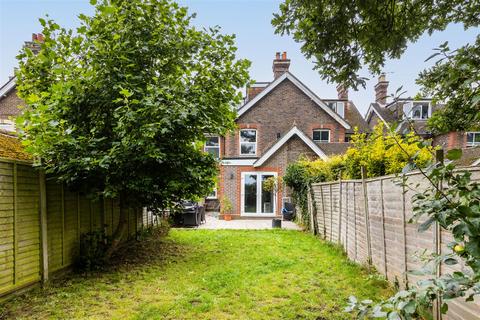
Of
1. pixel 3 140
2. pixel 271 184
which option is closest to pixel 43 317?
pixel 3 140

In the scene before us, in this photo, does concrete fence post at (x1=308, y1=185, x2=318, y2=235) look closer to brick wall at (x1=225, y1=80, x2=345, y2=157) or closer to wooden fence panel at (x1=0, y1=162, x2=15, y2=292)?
brick wall at (x1=225, y1=80, x2=345, y2=157)

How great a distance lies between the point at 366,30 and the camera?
373cm

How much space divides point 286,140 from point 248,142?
2548 mm

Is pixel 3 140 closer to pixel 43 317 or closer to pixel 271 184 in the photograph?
pixel 43 317

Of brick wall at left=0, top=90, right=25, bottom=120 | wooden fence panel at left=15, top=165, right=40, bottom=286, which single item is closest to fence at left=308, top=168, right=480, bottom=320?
wooden fence panel at left=15, top=165, right=40, bottom=286

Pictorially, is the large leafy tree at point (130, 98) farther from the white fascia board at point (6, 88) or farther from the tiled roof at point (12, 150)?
the white fascia board at point (6, 88)

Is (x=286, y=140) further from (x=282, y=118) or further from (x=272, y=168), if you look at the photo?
(x=282, y=118)

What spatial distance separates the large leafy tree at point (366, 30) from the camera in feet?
11.8

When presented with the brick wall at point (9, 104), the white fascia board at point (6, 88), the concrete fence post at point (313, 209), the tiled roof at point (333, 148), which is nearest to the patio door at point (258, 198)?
the tiled roof at point (333, 148)

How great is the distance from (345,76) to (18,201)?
4892mm

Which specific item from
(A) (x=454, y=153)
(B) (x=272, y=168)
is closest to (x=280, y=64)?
(B) (x=272, y=168)

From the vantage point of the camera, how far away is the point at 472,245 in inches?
43.1

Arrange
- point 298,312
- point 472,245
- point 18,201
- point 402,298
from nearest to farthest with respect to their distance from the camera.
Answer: point 472,245 < point 402,298 < point 298,312 < point 18,201

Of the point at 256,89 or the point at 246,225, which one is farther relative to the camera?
the point at 256,89
